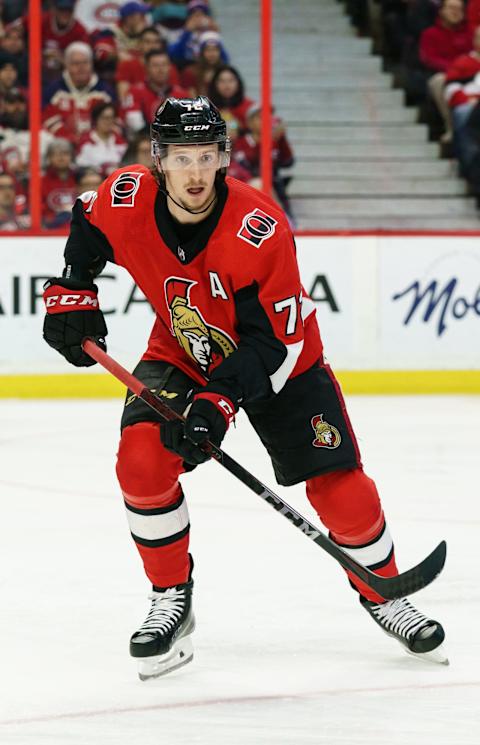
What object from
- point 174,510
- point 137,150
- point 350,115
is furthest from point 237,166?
point 174,510

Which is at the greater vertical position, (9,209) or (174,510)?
(174,510)

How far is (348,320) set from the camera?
21.1ft

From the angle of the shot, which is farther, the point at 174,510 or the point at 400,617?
the point at 400,617

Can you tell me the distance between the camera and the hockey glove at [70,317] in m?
2.70

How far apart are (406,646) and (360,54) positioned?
5033 millimetres

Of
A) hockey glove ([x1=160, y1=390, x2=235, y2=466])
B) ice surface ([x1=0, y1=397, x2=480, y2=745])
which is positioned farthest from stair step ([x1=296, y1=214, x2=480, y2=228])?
hockey glove ([x1=160, y1=390, x2=235, y2=466])

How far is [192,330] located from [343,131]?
14.9ft

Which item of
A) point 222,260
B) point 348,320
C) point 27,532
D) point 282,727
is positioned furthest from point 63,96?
point 282,727

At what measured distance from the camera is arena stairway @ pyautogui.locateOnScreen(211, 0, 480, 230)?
668cm

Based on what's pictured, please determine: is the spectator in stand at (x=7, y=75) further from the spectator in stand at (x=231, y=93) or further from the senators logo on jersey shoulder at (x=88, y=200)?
the senators logo on jersey shoulder at (x=88, y=200)

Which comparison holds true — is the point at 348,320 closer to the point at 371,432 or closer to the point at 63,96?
the point at 371,432

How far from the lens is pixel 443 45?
7.32 metres

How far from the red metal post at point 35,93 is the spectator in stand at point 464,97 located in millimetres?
1985

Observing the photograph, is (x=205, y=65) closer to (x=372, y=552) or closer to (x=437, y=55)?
(x=437, y=55)
